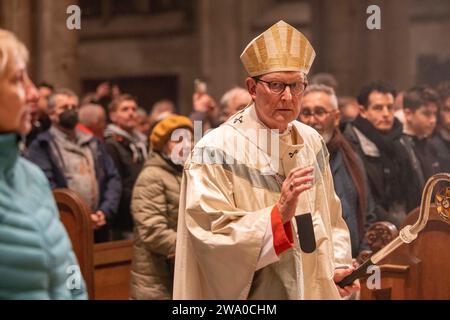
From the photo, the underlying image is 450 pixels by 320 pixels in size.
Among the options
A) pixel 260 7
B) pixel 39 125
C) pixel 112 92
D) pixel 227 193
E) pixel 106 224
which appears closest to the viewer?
pixel 227 193

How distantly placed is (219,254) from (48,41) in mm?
8888

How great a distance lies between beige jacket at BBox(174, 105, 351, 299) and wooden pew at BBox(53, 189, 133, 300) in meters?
2.49

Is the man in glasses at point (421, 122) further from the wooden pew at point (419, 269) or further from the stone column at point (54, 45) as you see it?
the stone column at point (54, 45)

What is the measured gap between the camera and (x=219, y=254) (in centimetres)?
447

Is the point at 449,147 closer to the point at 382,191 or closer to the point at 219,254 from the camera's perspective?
the point at 382,191

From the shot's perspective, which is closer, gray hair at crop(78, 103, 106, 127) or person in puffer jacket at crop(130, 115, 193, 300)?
person in puffer jacket at crop(130, 115, 193, 300)

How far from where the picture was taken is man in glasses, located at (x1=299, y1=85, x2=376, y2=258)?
6824mm

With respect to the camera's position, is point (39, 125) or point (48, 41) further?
point (48, 41)

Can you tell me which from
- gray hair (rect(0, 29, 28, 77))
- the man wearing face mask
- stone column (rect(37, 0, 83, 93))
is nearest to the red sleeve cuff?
gray hair (rect(0, 29, 28, 77))

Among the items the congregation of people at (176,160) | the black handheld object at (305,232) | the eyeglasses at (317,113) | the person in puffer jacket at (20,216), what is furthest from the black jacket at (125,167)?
the person in puffer jacket at (20,216)

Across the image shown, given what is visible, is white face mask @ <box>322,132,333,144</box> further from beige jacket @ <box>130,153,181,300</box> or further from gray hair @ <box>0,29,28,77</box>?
gray hair @ <box>0,29,28,77</box>

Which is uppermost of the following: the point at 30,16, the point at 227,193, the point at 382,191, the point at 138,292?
the point at 30,16

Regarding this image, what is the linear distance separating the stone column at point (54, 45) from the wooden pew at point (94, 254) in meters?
5.39
